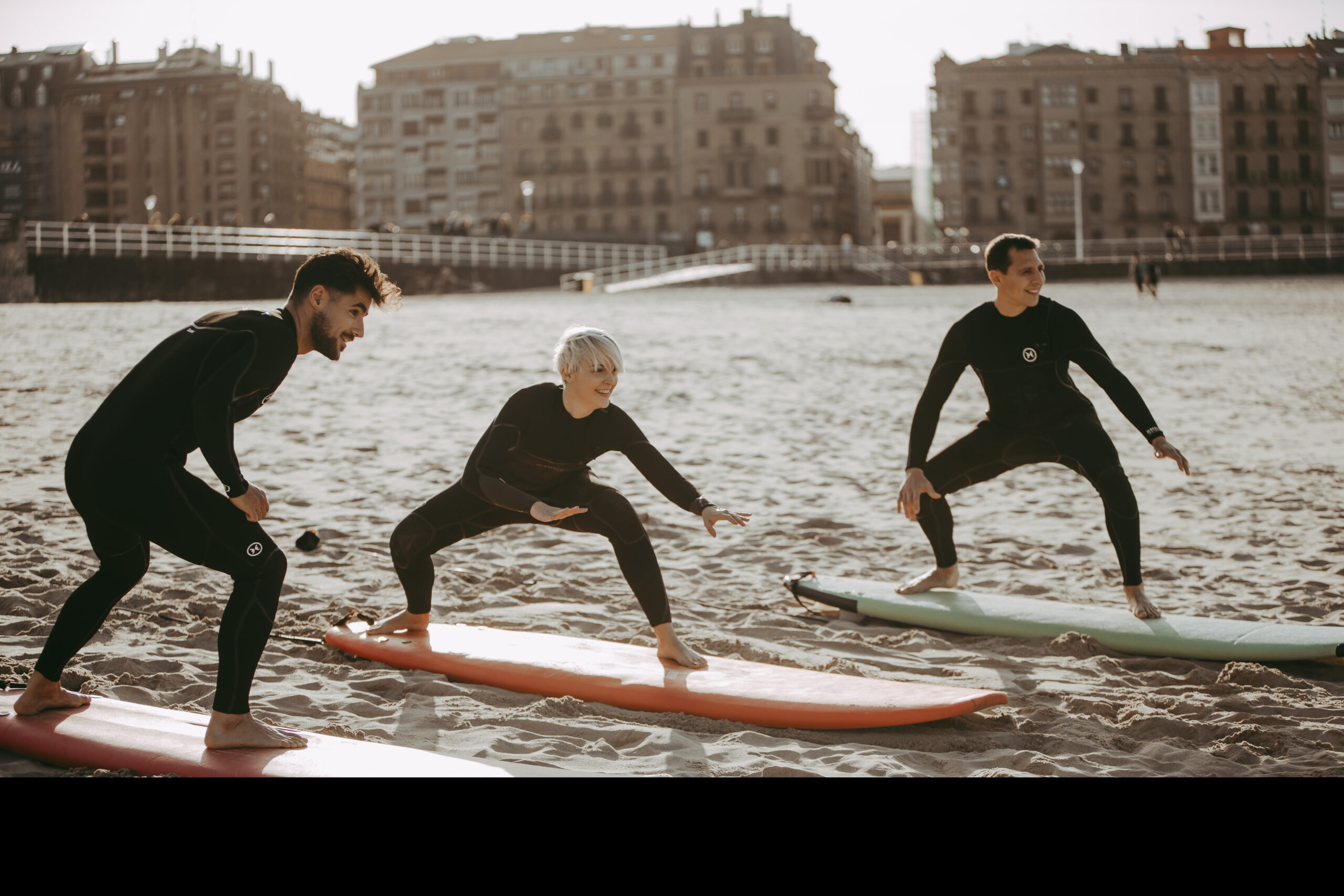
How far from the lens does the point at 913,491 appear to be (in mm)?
4574

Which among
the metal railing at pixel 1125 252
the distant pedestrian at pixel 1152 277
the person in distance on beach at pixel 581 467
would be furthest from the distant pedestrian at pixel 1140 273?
the person in distance on beach at pixel 581 467

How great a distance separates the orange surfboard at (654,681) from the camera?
3.53 meters

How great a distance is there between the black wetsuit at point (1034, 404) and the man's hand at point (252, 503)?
2613 millimetres

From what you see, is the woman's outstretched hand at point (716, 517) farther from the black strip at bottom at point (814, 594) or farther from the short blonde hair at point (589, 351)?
the black strip at bottom at point (814, 594)

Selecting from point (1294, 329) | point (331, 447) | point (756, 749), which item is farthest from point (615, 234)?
point (756, 749)

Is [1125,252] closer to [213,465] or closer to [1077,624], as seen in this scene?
[1077,624]

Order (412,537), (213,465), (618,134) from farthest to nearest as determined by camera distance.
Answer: (618,134)
(412,537)
(213,465)

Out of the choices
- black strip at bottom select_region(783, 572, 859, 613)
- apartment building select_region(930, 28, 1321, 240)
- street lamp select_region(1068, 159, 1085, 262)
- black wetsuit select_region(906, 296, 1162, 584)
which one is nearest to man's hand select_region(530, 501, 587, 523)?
black wetsuit select_region(906, 296, 1162, 584)

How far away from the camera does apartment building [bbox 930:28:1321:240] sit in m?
16.7

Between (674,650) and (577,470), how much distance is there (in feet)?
2.33

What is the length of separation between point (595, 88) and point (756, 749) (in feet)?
192

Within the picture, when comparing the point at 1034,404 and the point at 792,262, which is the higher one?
the point at 792,262

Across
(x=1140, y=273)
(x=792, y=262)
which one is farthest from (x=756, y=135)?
(x=1140, y=273)
